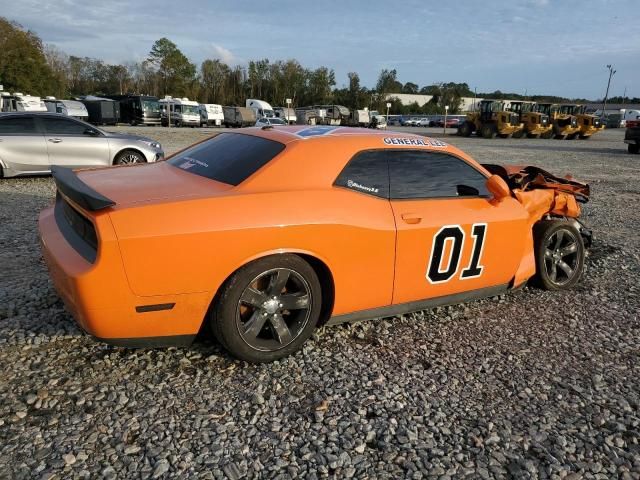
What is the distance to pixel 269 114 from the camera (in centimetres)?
4681

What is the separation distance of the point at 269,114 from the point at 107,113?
14485mm

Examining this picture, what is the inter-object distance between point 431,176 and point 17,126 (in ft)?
28.3

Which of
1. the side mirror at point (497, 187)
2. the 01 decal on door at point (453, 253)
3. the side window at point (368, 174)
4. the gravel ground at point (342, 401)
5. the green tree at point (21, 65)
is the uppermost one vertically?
the green tree at point (21, 65)

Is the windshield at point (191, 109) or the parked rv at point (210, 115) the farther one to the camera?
the parked rv at point (210, 115)

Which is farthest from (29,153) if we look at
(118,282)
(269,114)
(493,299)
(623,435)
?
(269,114)

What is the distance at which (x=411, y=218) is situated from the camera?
3.31m

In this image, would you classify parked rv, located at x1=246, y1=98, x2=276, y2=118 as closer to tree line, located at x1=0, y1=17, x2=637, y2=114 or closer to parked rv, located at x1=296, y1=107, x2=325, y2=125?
parked rv, located at x1=296, y1=107, x2=325, y2=125

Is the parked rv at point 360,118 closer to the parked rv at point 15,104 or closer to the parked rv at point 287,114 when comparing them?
the parked rv at point 287,114

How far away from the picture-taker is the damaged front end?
431 cm

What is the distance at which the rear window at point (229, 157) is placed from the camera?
3135 mm

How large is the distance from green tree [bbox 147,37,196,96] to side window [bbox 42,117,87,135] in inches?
2745

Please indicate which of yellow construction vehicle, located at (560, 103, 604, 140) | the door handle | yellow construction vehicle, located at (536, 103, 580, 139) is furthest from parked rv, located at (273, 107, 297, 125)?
the door handle

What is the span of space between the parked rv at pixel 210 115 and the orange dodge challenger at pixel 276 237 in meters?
43.7

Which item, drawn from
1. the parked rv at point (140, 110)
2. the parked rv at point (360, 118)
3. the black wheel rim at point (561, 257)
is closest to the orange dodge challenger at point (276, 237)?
the black wheel rim at point (561, 257)
